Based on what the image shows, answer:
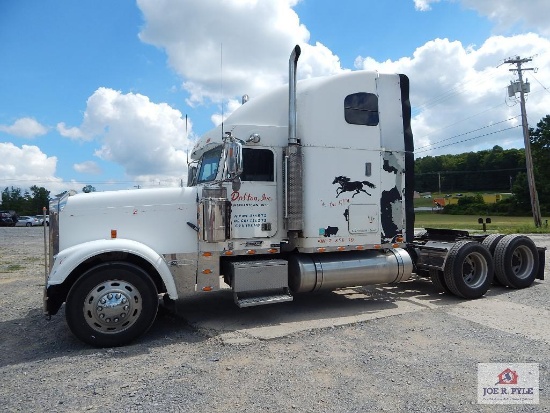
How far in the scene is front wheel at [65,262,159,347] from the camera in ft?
17.9

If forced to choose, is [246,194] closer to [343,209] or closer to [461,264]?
[343,209]

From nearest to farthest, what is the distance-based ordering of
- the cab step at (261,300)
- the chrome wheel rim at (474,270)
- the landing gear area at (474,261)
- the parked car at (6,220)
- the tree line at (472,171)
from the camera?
the cab step at (261,300)
the landing gear area at (474,261)
the chrome wheel rim at (474,270)
the parked car at (6,220)
the tree line at (472,171)

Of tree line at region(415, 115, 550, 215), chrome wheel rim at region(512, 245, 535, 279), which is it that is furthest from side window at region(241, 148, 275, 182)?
tree line at region(415, 115, 550, 215)

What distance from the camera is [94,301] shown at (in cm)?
552

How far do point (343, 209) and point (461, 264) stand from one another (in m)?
2.66

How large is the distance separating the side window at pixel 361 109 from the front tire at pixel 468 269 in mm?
2933

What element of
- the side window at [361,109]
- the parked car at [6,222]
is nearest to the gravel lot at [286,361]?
the side window at [361,109]

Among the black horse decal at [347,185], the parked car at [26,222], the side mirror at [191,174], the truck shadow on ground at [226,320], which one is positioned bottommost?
the truck shadow on ground at [226,320]

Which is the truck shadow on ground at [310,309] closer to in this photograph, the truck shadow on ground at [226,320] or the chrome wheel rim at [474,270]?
the truck shadow on ground at [226,320]

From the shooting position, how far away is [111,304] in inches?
219

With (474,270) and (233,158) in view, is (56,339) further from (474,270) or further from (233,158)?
→ (474,270)

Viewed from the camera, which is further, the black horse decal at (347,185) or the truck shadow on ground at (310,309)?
the black horse decal at (347,185)

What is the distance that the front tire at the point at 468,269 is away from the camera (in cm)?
800

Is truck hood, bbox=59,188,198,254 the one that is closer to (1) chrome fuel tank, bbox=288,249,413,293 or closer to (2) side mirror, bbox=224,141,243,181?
(2) side mirror, bbox=224,141,243,181
